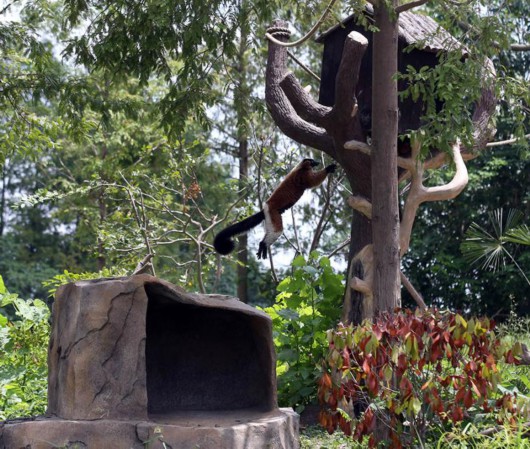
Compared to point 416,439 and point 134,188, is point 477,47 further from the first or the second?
point 134,188

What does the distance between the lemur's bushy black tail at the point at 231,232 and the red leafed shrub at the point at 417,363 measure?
1.73 meters

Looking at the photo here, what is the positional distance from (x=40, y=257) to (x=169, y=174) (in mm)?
11961

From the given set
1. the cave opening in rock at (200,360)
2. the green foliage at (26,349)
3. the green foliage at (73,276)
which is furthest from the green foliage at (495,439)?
the green foliage at (73,276)

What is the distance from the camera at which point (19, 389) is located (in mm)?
6680

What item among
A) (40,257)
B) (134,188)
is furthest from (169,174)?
(40,257)

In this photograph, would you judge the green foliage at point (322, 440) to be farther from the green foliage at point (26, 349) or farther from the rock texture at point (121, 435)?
the green foliage at point (26, 349)

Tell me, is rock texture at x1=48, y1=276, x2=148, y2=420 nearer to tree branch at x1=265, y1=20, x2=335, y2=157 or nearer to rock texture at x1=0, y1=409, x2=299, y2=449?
rock texture at x1=0, y1=409, x2=299, y2=449

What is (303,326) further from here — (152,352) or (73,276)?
(73,276)

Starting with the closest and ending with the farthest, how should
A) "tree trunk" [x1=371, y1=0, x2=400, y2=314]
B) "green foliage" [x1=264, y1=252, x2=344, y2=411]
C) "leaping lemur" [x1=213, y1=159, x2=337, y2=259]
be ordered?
"tree trunk" [x1=371, y1=0, x2=400, y2=314]
"leaping lemur" [x1=213, y1=159, x2=337, y2=259]
"green foliage" [x1=264, y1=252, x2=344, y2=411]

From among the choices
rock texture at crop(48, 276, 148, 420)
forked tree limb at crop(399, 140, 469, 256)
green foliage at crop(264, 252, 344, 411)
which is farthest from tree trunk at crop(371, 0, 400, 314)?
rock texture at crop(48, 276, 148, 420)

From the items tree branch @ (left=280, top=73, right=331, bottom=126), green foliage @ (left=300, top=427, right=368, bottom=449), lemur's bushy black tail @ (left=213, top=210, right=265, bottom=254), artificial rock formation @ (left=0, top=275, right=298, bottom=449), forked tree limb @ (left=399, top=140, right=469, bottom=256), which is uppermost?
tree branch @ (left=280, top=73, right=331, bottom=126)

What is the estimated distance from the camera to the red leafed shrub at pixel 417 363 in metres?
4.52

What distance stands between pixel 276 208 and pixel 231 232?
15.4 inches

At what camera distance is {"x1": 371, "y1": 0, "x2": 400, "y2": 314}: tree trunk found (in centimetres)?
563
